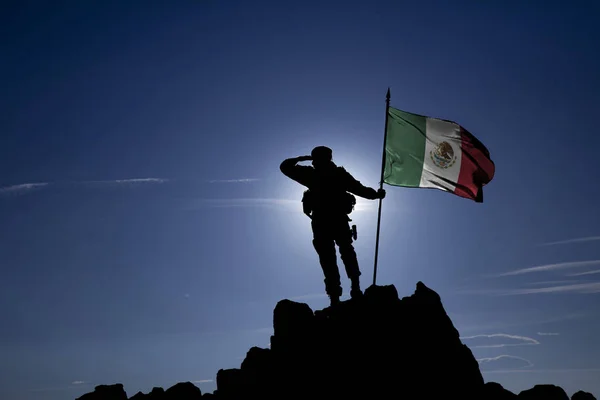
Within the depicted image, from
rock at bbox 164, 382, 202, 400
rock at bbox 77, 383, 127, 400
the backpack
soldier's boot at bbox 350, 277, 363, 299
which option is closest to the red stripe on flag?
the backpack

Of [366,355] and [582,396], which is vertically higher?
[366,355]

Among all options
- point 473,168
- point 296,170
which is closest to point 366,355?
point 296,170

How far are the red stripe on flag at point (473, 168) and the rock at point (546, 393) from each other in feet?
26.3

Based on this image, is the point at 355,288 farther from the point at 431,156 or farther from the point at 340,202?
the point at 431,156

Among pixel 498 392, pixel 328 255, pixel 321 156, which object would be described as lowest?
pixel 498 392

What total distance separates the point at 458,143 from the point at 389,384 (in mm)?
8610

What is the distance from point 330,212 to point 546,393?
464 inches

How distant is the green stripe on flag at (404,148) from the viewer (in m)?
15.2

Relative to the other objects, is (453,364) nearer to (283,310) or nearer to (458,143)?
(283,310)

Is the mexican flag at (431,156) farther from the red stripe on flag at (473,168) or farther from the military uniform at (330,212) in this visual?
the military uniform at (330,212)

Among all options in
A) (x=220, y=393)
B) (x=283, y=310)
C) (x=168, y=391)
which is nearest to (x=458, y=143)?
(x=283, y=310)

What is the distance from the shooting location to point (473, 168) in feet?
51.7

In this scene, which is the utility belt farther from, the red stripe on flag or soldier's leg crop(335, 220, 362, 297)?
the red stripe on flag

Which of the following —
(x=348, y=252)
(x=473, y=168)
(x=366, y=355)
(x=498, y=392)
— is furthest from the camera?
(x=473, y=168)
